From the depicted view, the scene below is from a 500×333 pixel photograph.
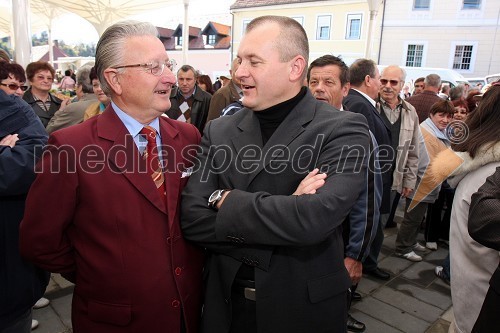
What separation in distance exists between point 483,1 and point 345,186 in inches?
1219

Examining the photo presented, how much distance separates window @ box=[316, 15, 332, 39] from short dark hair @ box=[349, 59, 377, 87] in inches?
1090

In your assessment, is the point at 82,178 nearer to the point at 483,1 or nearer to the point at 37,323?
the point at 37,323

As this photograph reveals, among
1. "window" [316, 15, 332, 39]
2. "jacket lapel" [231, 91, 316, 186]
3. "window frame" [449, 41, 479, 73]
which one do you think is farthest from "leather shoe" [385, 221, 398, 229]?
"window" [316, 15, 332, 39]

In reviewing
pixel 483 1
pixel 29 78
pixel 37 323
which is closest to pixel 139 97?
pixel 37 323

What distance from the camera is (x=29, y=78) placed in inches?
190

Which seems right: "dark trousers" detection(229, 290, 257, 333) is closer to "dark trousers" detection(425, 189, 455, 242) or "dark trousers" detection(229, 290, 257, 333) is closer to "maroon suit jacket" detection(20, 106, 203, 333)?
"maroon suit jacket" detection(20, 106, 203, 333)

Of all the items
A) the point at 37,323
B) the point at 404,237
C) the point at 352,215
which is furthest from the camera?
the point at 404,237

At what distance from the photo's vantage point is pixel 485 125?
1.97 meters

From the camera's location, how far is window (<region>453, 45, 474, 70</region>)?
26344 millimetres

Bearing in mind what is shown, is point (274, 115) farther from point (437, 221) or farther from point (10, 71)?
point (437, 221)

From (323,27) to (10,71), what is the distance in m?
30.0

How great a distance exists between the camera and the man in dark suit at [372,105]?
11.8 ft

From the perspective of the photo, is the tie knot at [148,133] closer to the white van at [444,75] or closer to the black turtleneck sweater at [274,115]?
the black turtleneck sweater at [274,115]

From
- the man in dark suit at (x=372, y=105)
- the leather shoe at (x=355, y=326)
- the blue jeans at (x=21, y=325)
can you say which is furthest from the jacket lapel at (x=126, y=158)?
the man in dark suit at (x=372, y=105)
